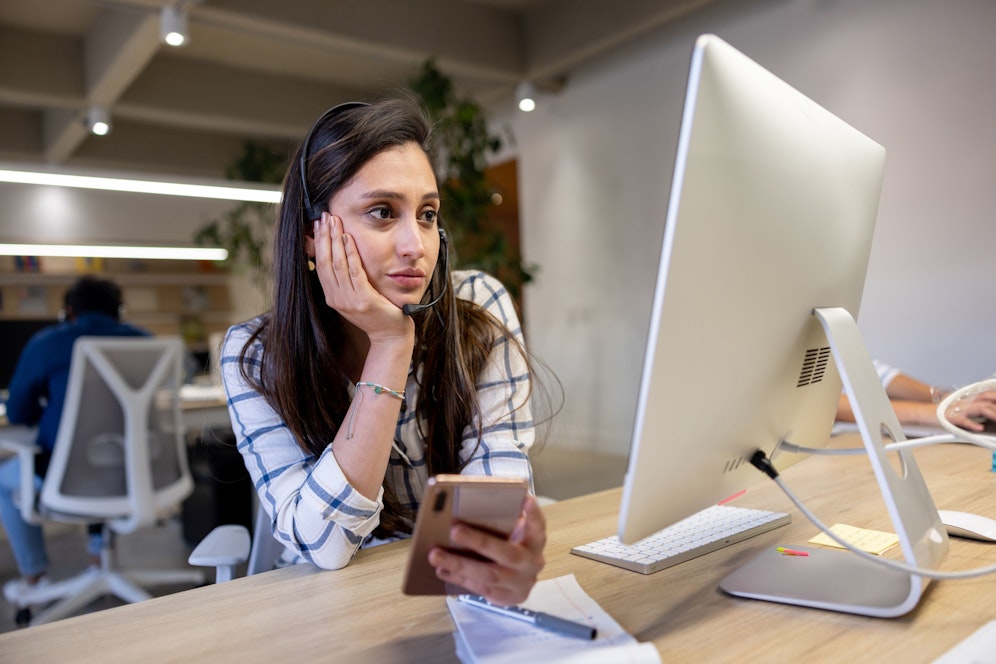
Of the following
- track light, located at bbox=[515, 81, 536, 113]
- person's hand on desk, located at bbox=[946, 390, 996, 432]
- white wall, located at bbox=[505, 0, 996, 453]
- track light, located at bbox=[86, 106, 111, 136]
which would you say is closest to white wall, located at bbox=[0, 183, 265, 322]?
track light, located at bbox=[86, 106, 111, 136]

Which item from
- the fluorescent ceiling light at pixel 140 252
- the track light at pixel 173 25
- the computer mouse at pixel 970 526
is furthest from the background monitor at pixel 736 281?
the fluorescent ceiling light at pixel 140 252

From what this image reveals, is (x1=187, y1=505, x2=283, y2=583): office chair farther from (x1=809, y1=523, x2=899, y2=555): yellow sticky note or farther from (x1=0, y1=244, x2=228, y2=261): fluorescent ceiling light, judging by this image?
(x1=0, y1=244, x2=228, y2=261): fluorescent ceiling light

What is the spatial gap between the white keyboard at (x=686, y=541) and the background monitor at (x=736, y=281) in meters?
0.16

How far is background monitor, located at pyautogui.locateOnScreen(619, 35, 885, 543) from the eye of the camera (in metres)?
0.57

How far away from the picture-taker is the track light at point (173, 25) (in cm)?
349

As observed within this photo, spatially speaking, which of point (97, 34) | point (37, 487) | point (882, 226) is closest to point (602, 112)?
point (882, 226)

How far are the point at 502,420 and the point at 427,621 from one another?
46cm

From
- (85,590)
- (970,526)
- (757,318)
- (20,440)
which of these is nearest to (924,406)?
(970,526)

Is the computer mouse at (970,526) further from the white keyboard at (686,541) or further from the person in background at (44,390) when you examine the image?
the person in background at (44,390)

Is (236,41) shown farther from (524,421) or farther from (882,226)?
(524,421)

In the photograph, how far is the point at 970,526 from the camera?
93 cm

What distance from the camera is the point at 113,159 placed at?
6.38 meters

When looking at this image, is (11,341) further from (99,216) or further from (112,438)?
(99,216)

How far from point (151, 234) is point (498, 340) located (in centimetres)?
645
